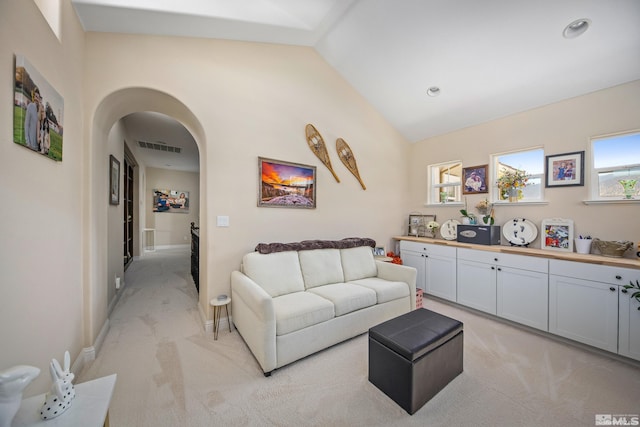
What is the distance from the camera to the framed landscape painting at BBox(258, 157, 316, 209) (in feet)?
9.49

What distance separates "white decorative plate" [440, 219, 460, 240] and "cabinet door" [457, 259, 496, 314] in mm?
587

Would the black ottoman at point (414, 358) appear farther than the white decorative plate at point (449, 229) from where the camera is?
No

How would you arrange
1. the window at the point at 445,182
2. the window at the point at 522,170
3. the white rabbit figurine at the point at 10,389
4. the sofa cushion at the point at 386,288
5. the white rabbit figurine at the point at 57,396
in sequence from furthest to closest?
the window at the point at 445,182 → the window at the point at 522,170 → the sofa cushion at the point at 386,288 → the white rabbit figurine at the point at 57,396 → the white rabbit figurine at the point at 10,389

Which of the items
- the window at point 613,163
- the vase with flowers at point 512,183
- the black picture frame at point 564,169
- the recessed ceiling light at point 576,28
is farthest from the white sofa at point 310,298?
the recessed ceiling light at point 576,28

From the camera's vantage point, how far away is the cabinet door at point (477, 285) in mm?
2891

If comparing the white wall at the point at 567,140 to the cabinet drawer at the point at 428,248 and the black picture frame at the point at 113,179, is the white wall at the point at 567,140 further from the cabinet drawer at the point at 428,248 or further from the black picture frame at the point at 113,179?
the black picture frame at the point at 113,179

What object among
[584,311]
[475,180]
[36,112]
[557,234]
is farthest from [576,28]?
[36,112]

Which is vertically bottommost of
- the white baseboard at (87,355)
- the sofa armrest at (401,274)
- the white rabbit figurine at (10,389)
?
the white baseboard at (87,355)

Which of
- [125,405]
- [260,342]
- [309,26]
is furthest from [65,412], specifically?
[309,26]

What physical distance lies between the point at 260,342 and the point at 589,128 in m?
4.03

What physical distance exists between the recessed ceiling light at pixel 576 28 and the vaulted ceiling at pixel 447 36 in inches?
0.5

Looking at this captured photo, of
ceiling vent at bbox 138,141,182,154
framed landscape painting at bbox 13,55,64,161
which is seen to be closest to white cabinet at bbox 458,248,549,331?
framed landscape painting at bbox 13,55,64,161

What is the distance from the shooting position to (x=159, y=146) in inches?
221

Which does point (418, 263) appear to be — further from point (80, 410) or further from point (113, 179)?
point (113, 179)
